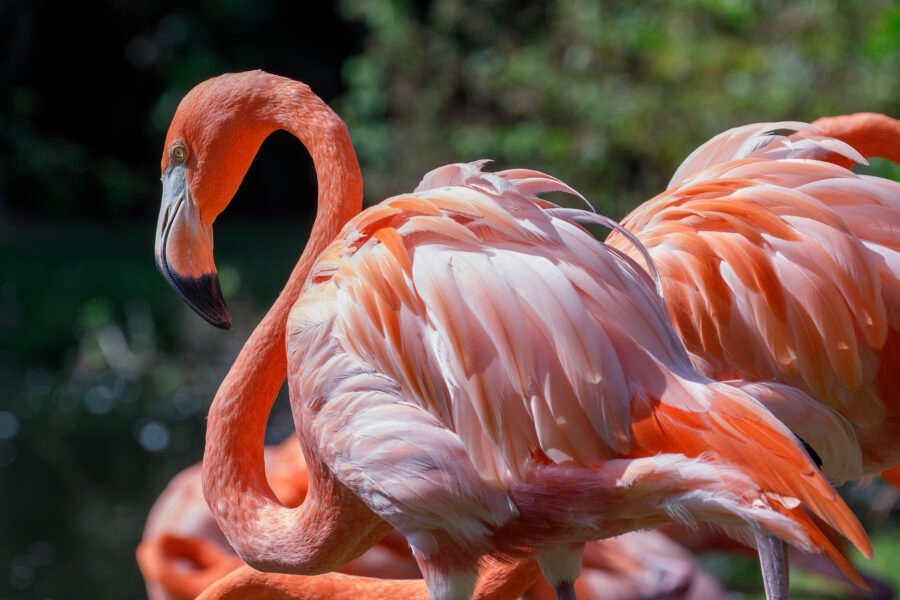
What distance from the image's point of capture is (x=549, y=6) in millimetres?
6316

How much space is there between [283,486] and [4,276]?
8.88 m

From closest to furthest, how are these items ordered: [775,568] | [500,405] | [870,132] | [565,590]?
[500,405] → [565,590] → [775,568] → [870,132]

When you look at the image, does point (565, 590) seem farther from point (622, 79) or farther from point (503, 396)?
point (622, 79)

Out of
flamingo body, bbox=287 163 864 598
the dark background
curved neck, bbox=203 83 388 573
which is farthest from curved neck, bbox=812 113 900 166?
curved neck, bbox=203 83 388 573

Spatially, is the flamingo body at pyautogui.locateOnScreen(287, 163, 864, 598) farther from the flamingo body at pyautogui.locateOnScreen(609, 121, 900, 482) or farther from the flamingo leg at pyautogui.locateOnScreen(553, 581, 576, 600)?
the flamingo body at pyautogui.locateOnScreen(609, 121, 900, 482)

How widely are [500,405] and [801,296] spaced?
0.68 metres

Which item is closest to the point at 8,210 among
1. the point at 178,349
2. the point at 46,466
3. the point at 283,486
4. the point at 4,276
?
the point at 4,276

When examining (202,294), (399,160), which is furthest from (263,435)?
(399,160)

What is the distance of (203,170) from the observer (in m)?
2.12

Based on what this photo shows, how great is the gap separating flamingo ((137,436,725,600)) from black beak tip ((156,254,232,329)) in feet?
2.49

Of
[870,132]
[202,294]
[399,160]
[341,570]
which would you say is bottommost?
[399,160]

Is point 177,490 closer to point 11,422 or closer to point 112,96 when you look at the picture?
point 11,422

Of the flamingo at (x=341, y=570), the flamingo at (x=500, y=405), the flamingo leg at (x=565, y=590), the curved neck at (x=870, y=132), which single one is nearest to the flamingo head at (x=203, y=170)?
the flamingo at (x=500, y=405)

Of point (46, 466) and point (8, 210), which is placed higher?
point (46, 466)
